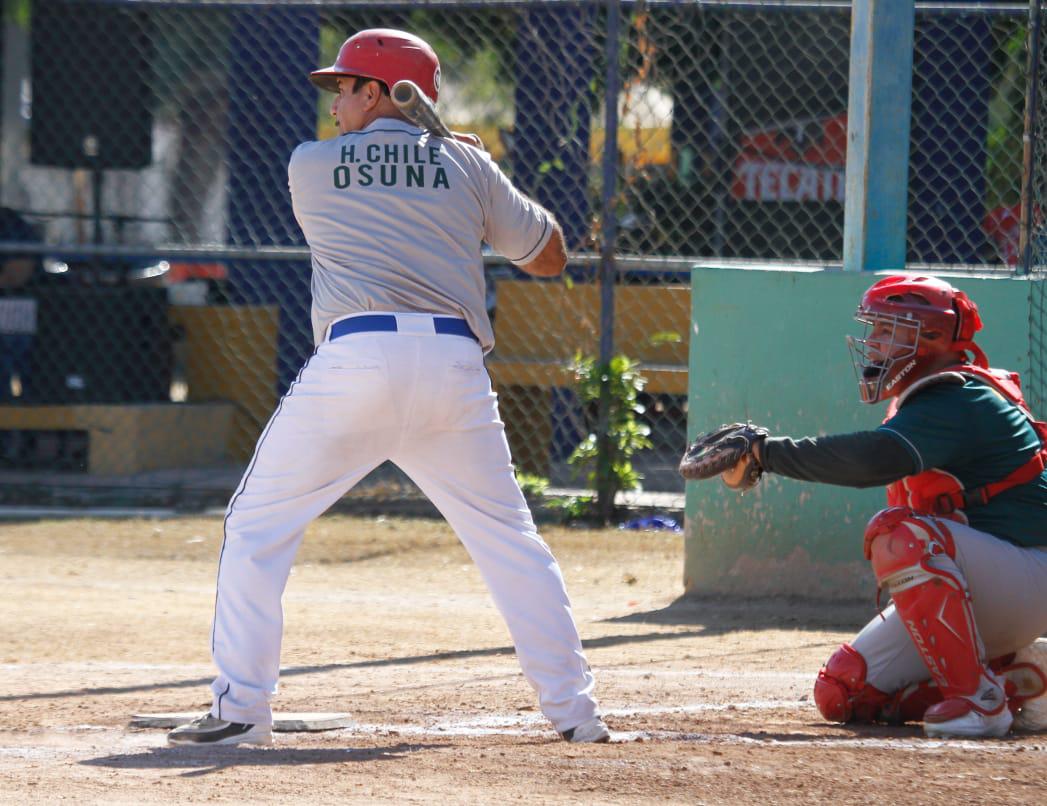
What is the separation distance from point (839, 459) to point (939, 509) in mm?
561

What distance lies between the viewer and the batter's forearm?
4156 mm

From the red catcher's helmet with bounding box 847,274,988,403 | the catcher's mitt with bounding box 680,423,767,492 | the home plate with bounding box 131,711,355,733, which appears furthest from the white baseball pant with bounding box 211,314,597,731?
the red catcher's helmet with bounding box 847,274,988,403

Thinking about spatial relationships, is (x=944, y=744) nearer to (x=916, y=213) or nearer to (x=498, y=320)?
(x=498, y=320)

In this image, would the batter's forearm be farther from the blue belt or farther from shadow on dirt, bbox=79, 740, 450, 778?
shadow on dirt, bbox=79, 740, 450, 778

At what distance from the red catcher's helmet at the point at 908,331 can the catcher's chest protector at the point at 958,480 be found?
2.6 inches

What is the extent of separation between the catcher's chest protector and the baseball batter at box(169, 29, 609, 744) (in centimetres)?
113

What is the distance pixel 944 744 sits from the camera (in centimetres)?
428

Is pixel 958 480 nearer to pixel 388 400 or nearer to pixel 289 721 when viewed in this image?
pixel 388 400

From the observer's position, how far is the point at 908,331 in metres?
4.45

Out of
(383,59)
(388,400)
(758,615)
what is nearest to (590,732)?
(388,400)

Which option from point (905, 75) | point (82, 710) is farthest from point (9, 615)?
point (905, 75)

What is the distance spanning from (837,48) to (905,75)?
5.60 m

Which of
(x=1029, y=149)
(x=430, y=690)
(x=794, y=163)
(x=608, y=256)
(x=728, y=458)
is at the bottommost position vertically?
(x=430, y=690)

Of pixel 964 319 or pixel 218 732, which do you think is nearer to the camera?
pixel 218 732
